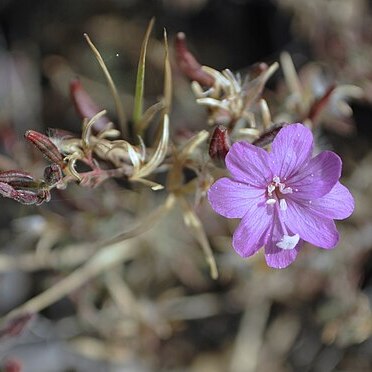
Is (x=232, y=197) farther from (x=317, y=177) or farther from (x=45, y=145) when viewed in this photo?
(x=45, y=145)

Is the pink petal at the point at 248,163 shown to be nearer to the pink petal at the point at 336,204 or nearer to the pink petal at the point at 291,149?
the pink petal at the point at 291,149

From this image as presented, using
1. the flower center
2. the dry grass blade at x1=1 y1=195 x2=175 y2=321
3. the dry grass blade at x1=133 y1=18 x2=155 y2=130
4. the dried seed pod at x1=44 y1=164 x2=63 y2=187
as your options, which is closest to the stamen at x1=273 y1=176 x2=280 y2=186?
the flower center

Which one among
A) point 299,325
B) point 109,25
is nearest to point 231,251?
point 299,325

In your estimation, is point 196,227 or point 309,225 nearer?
point 309,225

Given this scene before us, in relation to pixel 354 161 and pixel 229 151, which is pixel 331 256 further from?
pixel 229 151

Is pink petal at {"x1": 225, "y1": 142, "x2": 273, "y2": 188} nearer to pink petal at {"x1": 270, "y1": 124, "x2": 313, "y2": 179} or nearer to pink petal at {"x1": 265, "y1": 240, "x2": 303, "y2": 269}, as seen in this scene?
pink petal at {"x1": 270, "y1": 124, "x2": 313, "y2": 179}

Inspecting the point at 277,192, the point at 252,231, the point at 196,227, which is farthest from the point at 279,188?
the point at 196,227
